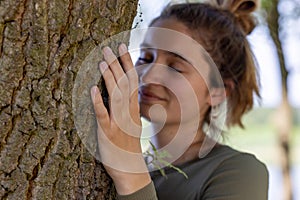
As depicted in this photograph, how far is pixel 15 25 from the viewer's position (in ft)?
2.57

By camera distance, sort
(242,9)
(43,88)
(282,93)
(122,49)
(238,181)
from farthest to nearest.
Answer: (282,93) → (242,9) → (238,181) → (122,49) → (43,88)

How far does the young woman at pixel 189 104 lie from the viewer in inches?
37.4

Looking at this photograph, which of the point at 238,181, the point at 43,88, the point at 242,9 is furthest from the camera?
the point at 242,9

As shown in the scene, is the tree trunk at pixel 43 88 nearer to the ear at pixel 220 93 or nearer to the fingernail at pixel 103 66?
the fingernail at pixel 103 66

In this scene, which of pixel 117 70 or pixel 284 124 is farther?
pixel 284 124

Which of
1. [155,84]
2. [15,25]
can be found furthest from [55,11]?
[155,84]

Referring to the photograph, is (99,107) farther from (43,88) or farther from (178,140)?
(178,140)

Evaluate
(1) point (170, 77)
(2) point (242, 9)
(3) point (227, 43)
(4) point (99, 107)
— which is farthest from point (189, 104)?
(4) point (99, 107)

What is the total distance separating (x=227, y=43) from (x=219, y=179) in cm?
40

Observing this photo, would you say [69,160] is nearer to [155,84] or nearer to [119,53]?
[119,53]

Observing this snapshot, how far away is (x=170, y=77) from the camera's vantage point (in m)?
1.32

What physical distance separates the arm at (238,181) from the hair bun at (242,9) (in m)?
0.46

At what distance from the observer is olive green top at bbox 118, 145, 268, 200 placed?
3.89ft

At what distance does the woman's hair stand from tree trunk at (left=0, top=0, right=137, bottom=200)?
0.55 m
